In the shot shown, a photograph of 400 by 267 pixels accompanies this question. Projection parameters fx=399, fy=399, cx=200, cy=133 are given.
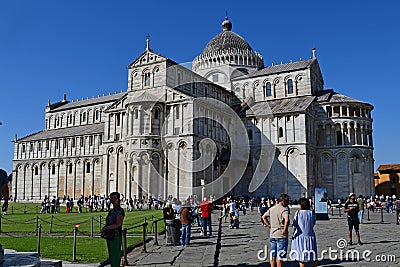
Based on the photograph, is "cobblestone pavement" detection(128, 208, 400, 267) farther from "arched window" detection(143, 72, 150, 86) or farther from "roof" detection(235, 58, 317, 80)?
"roof" detection(235, 58, 317, 80)

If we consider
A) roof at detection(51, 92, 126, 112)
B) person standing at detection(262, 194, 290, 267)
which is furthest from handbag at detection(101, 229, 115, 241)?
roof at detection(51, 92, 126, 112)

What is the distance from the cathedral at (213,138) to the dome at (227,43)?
0.17 metres

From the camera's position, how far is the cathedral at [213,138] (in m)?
40.4

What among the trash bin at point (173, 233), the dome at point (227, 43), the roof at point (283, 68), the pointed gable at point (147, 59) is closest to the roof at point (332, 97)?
the roof at point (283, 68)

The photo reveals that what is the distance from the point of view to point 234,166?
46625 mm

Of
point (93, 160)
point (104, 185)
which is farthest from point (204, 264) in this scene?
point (93, 160)

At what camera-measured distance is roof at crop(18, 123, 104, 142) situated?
182 feet

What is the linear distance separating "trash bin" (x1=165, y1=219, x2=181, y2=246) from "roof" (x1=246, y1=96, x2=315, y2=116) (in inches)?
1314

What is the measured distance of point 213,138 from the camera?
43.8 m

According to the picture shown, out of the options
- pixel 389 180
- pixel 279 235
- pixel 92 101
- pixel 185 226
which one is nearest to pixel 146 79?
pixel 92 101

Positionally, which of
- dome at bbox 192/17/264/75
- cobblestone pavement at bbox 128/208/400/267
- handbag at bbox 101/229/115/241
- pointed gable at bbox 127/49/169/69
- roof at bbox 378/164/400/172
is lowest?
cobblestone pavement at bbox 128/208/400/267

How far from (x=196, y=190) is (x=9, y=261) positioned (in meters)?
31.5

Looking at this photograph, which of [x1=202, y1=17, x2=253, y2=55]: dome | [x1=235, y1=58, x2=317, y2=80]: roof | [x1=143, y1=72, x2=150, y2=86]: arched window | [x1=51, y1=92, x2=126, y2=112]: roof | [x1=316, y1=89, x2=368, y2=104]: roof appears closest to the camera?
[x1=143, y1=72, x2=150, y2=86]: arched window

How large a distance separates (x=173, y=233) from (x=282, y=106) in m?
37.0
